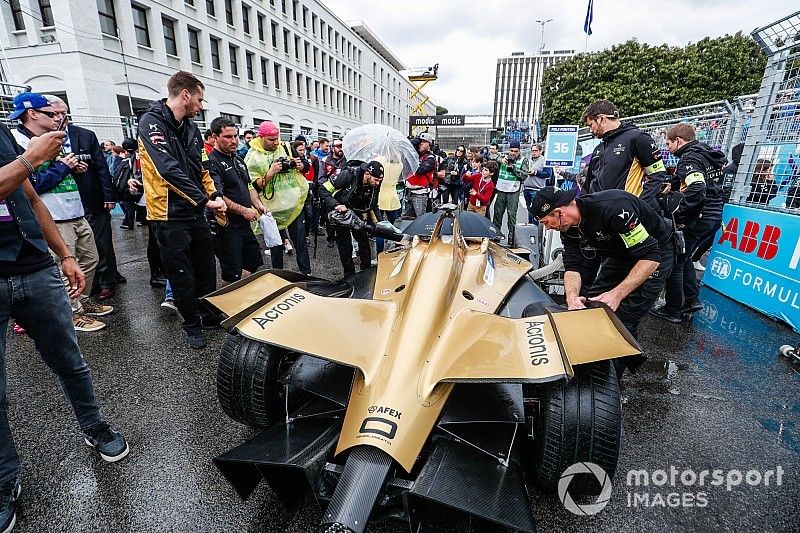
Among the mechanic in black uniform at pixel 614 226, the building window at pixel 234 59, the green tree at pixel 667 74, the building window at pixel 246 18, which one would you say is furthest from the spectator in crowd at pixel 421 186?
the building window at pixel 246 18

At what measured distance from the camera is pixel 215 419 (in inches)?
97.5

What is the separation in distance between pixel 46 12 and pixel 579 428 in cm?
2192

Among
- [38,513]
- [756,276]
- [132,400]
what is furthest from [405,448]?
[756,276]

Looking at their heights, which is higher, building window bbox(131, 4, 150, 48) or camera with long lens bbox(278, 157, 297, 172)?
building window bbox(131, 4, 150, 48)

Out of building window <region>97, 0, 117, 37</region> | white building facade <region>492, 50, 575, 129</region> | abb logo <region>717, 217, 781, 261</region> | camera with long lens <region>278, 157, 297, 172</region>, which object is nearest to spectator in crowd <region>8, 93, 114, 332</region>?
camera with long lens <region>278, 157, 297, 172</region>

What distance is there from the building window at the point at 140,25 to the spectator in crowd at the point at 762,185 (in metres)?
22.4

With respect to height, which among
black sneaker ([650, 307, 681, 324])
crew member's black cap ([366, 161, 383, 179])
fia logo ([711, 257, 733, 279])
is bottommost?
black sneaker ([650, 307, 681, 324])

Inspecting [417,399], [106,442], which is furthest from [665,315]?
[106,442]

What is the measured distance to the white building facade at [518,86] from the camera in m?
104

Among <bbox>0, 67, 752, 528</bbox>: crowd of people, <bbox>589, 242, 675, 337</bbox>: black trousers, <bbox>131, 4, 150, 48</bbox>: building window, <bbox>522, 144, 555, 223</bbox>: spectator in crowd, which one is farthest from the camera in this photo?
<bbox>131, 4, 150, 48</bbox>: building window

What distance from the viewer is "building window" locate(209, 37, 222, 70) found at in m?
23.0

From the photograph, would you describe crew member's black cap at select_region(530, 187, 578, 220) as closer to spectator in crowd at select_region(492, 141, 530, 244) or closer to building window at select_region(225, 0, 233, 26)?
spectator in crowd at select_region(492, 141, 530, 244)

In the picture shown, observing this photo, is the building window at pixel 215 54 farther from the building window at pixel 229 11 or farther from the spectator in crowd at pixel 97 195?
the spectator in crowd at pixel 97 195

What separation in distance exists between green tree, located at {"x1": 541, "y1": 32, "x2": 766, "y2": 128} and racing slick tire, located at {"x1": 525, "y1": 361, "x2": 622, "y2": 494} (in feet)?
91.0
